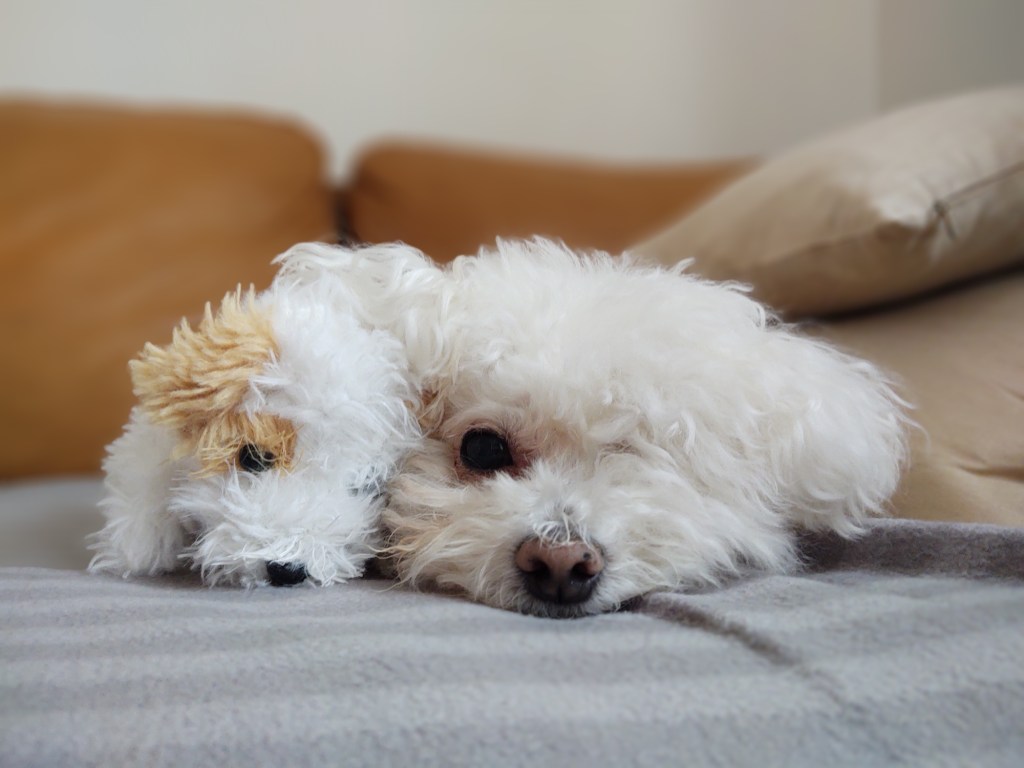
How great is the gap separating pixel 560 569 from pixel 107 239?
3.85 ft

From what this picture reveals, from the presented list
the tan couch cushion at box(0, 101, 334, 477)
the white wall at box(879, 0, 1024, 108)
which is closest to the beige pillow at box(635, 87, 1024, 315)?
the white wall at box(879, 0, 1024, 108)

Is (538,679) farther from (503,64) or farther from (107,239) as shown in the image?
(503,64)

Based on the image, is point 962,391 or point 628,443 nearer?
point 628,443

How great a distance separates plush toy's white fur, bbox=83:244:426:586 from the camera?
59 centimetres

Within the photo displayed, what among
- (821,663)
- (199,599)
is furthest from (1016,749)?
(199,599)

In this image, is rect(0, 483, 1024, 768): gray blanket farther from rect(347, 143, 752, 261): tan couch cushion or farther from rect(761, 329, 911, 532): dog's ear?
rect(347, 143, 752, 261): tan couch cushion

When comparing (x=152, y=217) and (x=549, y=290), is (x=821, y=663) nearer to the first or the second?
(x=549, y=290)

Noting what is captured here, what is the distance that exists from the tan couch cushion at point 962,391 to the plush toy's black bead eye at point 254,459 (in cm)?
50

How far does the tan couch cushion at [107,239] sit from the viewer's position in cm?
137

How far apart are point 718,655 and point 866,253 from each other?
0.49 meters

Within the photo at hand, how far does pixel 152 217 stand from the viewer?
4.82ft

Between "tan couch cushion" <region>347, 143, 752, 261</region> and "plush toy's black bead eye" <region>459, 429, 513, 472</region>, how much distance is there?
0.83 meters

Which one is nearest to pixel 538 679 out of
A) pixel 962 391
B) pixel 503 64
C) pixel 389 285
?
pixel 389 285

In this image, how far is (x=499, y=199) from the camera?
5.02ft
